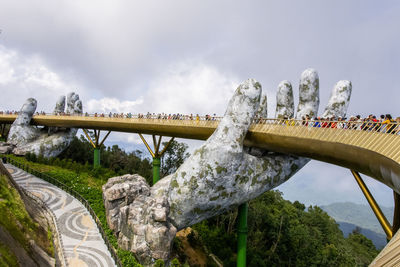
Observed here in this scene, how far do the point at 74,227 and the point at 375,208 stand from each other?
19453 mm

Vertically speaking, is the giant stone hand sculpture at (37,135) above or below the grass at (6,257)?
above

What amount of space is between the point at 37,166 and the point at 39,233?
20.5m

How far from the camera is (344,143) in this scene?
10.9 metres

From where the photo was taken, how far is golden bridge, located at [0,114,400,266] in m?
8.15

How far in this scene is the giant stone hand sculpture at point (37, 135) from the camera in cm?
3531

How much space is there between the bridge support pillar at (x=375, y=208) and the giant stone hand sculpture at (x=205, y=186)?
21.1 ft

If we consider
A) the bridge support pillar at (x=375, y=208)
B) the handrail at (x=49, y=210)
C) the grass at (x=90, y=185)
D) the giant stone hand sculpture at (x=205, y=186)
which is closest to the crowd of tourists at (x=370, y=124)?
the bridge support pillar at (x=375, y=208)

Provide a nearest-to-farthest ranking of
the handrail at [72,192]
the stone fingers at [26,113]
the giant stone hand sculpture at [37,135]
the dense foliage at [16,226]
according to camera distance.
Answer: the dense foliage at [16,226]
the handrail at [72,192]
the giant stone hand sculpture at [37,135]
the stone fingers at [26,113]

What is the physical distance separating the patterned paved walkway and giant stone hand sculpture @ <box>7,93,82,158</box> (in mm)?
8653

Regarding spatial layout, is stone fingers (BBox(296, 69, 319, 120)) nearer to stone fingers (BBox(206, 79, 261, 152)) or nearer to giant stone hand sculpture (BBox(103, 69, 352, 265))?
giant stone hand sculpture (BBox(103, 69, 352, 265))

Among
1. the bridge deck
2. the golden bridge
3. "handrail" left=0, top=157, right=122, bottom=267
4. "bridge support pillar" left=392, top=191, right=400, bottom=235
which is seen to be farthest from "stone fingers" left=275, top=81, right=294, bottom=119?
"handrail" left=0, top=157, right=122, bottom=267

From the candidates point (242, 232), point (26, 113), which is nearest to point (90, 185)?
point (242, 232)

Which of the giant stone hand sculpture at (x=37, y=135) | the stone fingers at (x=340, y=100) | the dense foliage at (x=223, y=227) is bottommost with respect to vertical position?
the dense foliage at (x=223, y=227)

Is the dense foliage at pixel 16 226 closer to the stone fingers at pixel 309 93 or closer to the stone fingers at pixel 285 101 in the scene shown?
the stone fingers at pixel 285 101
